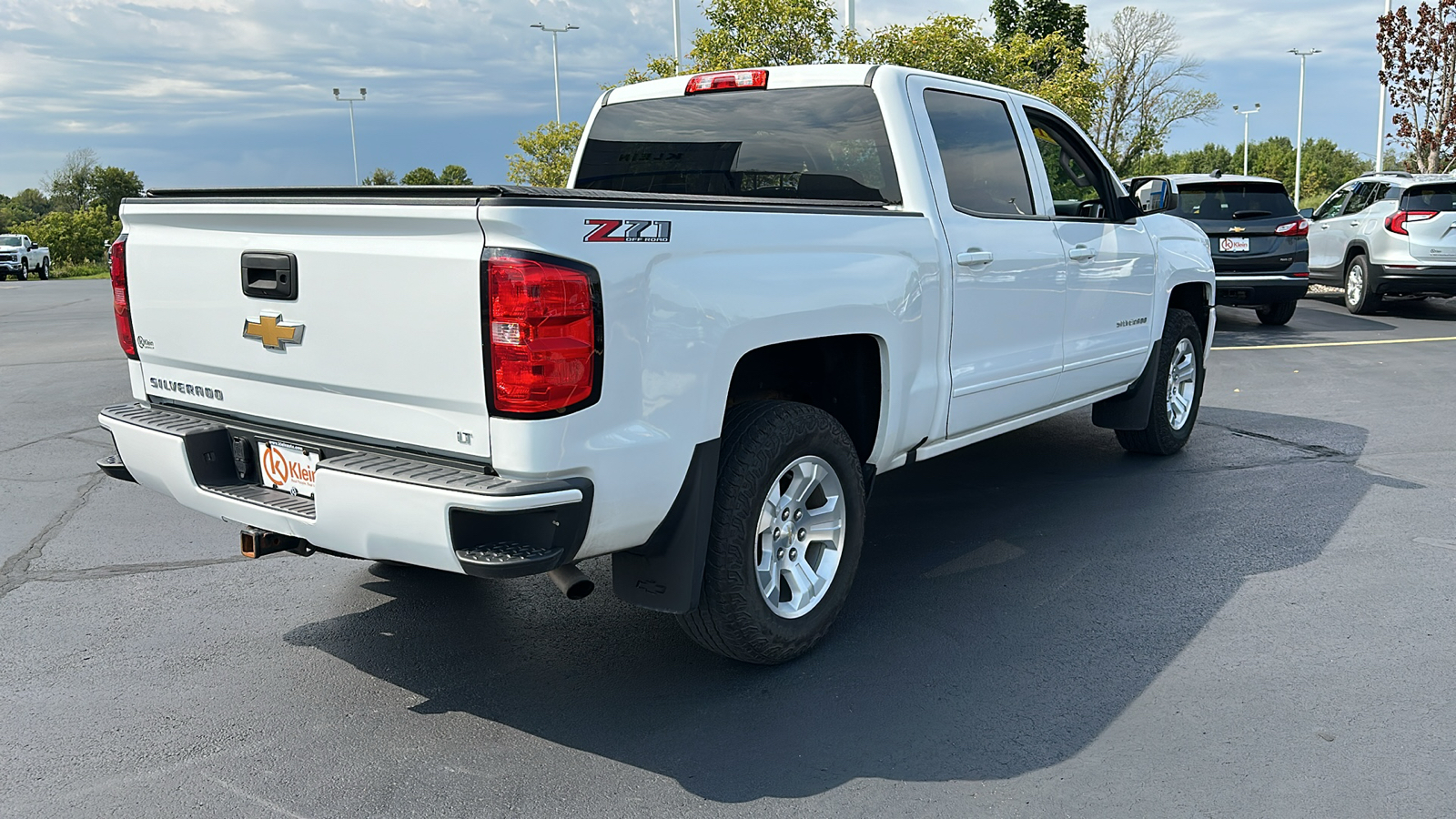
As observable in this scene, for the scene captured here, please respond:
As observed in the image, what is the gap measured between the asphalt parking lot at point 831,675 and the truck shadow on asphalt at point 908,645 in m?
0.01

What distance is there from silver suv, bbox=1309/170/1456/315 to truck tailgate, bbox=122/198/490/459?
47.8 ft

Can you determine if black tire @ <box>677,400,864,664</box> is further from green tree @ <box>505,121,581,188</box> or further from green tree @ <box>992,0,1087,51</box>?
green tree @ <box>992,0,1087,51</box>

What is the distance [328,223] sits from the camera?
3160 millimetres

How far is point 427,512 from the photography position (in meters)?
2.91

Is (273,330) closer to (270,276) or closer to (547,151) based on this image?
(270,276)

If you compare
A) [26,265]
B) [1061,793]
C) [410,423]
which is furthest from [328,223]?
[26,265]

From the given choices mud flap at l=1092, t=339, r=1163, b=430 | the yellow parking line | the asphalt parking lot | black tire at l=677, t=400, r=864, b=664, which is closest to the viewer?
the asphalt parking lot

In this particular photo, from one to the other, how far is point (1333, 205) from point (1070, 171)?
13.1 metres

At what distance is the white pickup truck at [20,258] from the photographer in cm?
3684

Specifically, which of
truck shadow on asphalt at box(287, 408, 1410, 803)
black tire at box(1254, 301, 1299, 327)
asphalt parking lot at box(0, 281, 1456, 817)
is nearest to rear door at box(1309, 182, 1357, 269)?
black tire at box(1254, 301, 1299, 327)

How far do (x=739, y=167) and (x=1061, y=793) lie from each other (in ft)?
9.42

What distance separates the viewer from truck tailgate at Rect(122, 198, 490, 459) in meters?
2.94

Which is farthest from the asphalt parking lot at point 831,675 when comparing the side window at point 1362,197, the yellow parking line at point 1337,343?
the side window at point 1362,197

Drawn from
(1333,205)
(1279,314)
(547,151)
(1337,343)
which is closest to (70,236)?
(547,151)
